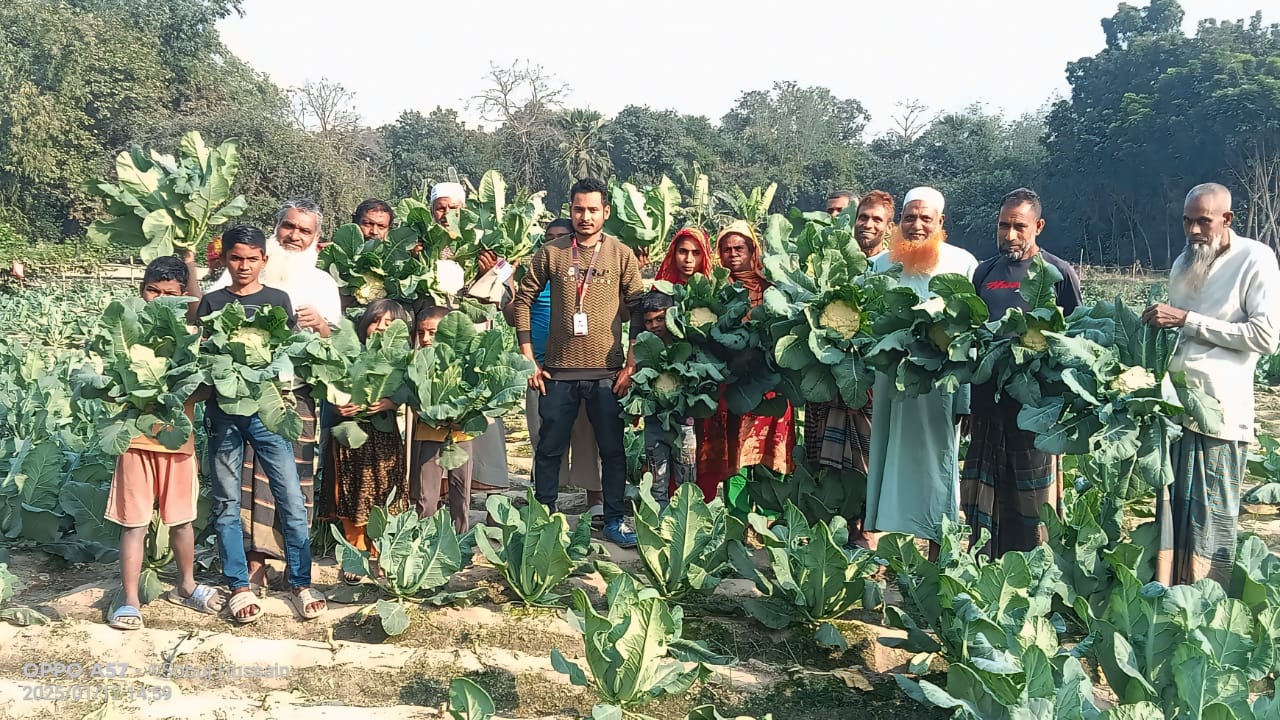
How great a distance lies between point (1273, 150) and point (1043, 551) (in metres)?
32.9

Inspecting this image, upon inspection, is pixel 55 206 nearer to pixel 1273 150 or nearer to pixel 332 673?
pixel 332 673

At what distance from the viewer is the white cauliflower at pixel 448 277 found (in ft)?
15.7

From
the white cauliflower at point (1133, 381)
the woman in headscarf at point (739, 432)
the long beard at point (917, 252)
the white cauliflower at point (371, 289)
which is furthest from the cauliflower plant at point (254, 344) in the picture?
the white cauliflower at point (1133, 381)

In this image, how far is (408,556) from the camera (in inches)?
145

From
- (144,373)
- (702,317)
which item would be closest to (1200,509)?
(702,317)

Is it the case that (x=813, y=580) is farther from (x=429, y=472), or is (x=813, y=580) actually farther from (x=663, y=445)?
(x=429, y=472)

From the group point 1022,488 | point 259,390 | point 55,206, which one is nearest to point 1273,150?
point 1022,488

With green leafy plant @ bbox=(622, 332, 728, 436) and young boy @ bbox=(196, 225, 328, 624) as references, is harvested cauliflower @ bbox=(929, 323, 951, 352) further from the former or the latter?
young boy @ bbox=(196, 225, 328, 624)

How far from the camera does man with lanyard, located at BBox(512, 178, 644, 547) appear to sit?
4578 mm

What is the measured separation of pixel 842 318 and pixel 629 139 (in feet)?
130

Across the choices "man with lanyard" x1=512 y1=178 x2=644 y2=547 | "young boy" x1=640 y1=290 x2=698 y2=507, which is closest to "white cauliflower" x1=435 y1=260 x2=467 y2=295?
"man with lanyard" x1=512 y1=178 x2=644 y2=547

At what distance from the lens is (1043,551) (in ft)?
11.0

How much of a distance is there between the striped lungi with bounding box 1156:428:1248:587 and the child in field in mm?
3033

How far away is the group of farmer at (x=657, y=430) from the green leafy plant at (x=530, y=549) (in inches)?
13.9
